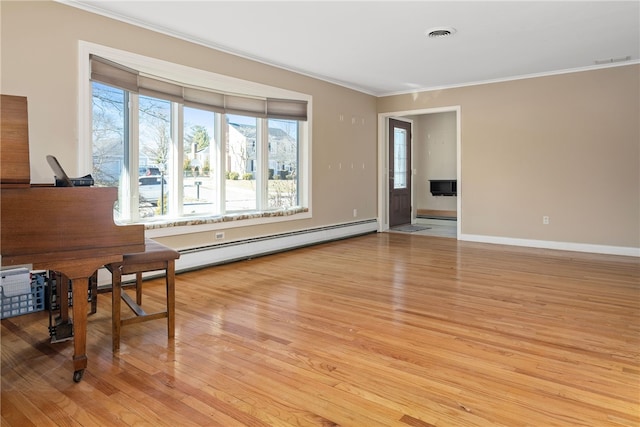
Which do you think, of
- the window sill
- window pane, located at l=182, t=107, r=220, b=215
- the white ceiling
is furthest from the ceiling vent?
the window sill

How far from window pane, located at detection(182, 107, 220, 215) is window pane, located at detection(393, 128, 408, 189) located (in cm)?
449

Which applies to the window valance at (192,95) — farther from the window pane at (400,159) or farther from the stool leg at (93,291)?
the window pane at (400,159)

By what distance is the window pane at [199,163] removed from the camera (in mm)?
4984

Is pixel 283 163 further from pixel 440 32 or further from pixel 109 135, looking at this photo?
→ pixel 440 32

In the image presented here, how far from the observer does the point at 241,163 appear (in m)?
5.69

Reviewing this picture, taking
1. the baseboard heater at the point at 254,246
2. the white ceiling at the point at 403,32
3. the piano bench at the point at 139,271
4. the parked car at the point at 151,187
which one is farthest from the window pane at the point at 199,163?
the piano bench at the point at 139,271

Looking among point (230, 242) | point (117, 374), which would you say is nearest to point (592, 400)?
point (117, 374)

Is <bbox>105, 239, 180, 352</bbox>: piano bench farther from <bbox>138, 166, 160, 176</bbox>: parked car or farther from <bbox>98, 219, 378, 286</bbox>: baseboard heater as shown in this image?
<bbox>138, 166, 160, 176</bbox>: parked car

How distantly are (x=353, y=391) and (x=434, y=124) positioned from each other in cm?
871

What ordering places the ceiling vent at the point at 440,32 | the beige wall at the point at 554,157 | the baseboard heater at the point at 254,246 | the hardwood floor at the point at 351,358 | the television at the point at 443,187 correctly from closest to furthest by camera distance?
the hardwood floor at the point at 351,358
the ceiling vent at the point at 440,32
the baseboard heater at the point at 254,246
the beige wall at the point at 554,157
the television at the point at 443,187

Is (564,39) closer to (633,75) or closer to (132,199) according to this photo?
(633,75)

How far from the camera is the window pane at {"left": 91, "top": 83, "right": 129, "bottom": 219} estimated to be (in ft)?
13.4

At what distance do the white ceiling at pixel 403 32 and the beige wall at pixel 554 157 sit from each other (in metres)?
0.38

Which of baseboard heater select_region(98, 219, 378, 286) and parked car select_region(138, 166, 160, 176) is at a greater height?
parked car select_region(138, 166, 160, 176)
